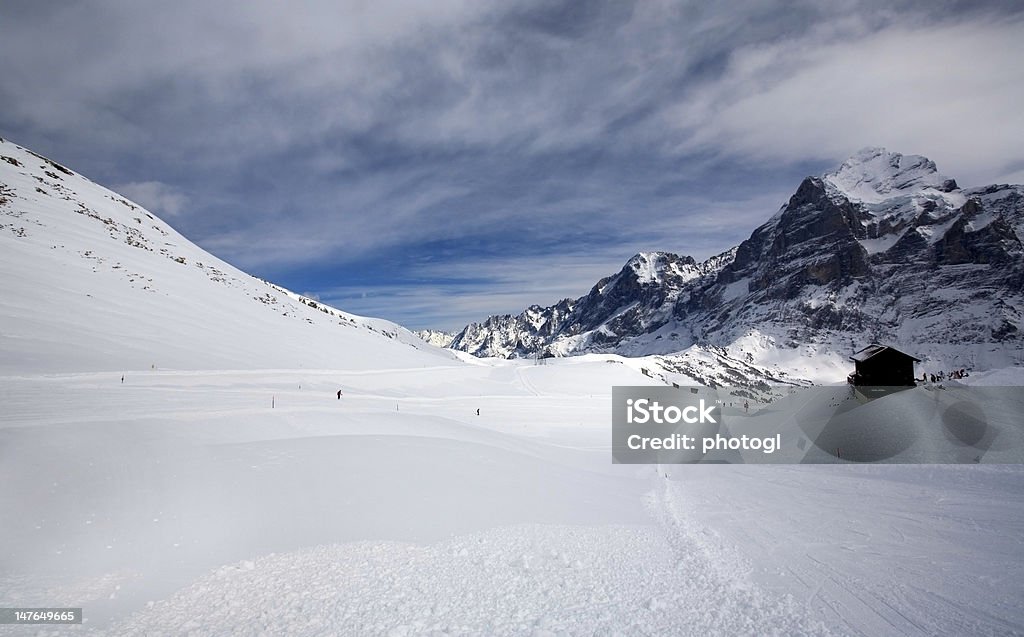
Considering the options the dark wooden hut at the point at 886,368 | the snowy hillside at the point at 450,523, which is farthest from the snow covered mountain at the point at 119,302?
the dark wooden hut at the point at 886,368

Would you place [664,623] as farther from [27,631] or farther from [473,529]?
[27,631]

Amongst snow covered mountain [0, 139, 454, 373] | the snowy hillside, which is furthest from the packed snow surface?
snow covered mountain [0, 139, 454, 373]

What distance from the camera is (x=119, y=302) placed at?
39.6m

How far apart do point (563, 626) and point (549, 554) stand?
281 cm

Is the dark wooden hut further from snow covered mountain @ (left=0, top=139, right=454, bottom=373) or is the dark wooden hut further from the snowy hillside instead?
snow covered mountain @ (left=0, top=139, right=454, bottom=373)

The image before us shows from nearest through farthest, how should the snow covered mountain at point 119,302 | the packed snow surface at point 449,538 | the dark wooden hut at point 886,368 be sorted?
the packed snow surface at point 449,538, the snow covered mountain at point 119,302, the dark wooden hut at point 886,368

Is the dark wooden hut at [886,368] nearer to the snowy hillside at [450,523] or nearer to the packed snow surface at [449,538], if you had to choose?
the snowy hillside at [450,523]

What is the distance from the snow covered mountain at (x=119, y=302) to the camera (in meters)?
30.5

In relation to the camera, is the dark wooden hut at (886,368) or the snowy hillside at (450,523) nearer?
the snowy hillside at (450,523)

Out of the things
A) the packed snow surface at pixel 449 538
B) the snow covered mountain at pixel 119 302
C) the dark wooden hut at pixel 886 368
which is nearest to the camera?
the packed snow surface at pixel 449 538

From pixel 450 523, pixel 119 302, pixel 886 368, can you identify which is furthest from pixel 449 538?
pixel 886 368

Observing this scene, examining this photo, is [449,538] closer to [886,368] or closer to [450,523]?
[450,523]

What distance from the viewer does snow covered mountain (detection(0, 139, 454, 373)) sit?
30484 mm

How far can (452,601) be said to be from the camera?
8352mm
